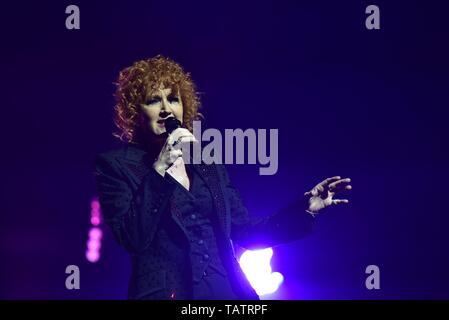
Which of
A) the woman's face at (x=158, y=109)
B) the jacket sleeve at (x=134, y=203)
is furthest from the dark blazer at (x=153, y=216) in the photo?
the woman's face at (x=158, y=109)

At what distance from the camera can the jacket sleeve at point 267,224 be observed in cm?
294

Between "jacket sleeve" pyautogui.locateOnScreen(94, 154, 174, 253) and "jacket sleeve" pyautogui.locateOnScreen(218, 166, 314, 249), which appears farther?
"jacket sleeve" pyautogui.locateOnScreen(218, 166, 314, 249)

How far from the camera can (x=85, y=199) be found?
3252mm

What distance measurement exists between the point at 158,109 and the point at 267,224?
2.12ft

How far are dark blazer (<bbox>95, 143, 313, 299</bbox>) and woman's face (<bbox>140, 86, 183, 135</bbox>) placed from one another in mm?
107

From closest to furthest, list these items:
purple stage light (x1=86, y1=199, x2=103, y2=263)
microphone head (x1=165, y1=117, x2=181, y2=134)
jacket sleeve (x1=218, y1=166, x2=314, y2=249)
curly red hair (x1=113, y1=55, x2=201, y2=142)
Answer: microphone head (x1=165, y1=117, x2=181, y2=134) < jacket sleeve (x1=218, y1=166, x2=314, y2=249) < curly red hair (x1=113, y1=55, x2=201, y2=142) < purple stage light (x1=86, y1=199, x2=103, y2=263)

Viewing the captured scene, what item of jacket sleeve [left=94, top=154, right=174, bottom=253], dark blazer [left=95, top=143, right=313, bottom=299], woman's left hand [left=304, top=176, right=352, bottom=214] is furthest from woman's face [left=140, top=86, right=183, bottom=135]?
woman's left hand [left=304, top=176, right=352, bottom=214]

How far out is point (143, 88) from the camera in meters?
3.05

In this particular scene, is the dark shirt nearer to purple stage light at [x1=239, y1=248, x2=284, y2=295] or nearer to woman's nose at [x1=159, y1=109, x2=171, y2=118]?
woman's nose at [x1=159, y1=109, x2=171, y2=118]

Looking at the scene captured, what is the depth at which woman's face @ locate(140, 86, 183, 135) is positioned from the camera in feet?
9.87

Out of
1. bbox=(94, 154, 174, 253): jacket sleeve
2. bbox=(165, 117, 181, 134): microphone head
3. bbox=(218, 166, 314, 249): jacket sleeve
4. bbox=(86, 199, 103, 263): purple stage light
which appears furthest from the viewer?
bbox=(86, 199, 103, 263): purple stage light

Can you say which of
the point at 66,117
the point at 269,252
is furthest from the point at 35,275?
the point at 269,252

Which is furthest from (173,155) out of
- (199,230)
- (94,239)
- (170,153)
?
(94,239)
